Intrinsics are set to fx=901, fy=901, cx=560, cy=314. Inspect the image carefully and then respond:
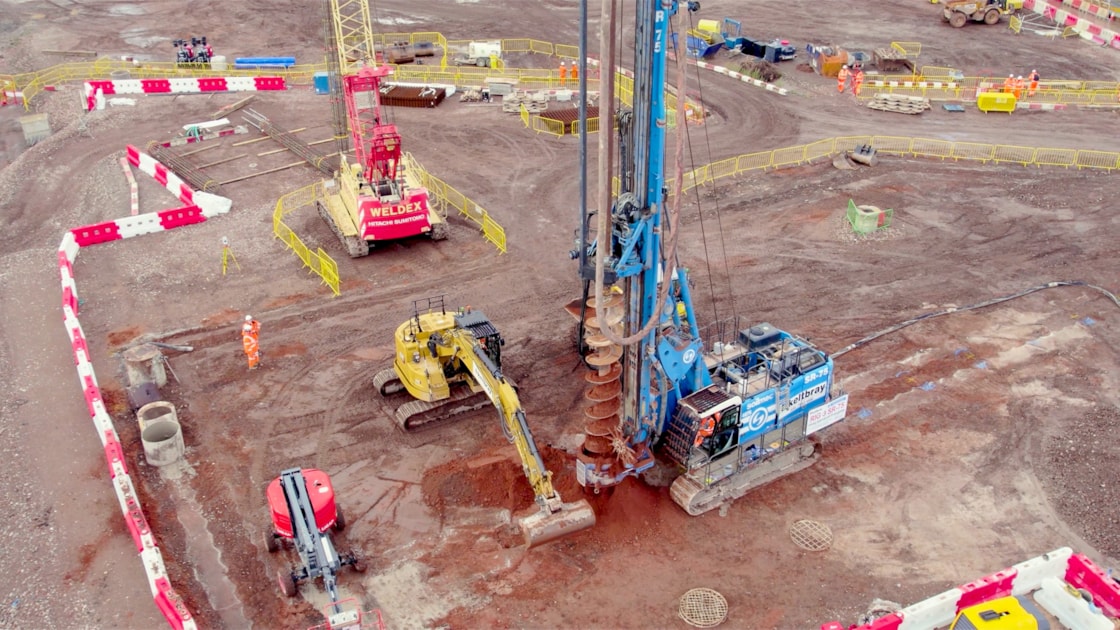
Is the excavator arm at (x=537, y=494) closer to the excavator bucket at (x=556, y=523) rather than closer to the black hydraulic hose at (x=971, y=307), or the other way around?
the excavator bucket at (x=556, y=523)

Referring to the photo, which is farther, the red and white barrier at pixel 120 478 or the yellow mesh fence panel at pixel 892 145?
the yellow mesh fence panel at pixel 892 145

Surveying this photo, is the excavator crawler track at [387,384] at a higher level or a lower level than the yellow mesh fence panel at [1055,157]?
lower

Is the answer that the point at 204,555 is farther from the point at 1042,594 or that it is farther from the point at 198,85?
the point at 198,85

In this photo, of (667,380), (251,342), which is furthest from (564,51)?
(667,380)

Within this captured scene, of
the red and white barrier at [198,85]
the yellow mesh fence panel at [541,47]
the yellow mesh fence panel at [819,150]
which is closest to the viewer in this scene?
the yellow mesh fence panel at [819,150]

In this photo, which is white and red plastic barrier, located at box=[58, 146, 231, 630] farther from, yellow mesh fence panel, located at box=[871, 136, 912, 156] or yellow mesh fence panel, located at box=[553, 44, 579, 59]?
yellow mesh fence panel, located at box=[871, 136, 912, 156]

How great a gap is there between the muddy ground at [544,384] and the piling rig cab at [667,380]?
84 cm

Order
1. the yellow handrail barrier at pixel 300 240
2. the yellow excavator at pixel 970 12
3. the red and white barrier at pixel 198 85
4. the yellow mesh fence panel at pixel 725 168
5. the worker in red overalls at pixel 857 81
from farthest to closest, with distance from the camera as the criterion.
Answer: the yellow excavator at pixel 970 12, the red and white barrier at pixel 198 85, the worker in red overalls at pixel 857 81, the yellow mesh fence panel at pixel 725 168, the yellow handrail barrier at pixel 300 240

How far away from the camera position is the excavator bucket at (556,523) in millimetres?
17312

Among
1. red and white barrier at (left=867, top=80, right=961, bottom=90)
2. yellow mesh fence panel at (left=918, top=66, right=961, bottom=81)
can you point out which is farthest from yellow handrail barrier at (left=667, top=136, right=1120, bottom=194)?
yellow mesh fence panel at (left=918, top=66, right=961, bottom=81)

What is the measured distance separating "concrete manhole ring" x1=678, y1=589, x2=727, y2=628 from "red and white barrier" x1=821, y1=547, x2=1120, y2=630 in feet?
6.60

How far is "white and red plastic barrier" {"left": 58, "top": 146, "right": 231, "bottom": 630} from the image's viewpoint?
52.4 ft

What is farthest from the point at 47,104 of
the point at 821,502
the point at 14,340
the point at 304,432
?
the point at 821,502

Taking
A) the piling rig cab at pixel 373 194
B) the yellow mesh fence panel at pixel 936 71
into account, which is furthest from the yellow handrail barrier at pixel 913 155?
the piling rig cab at pixel 373 194
